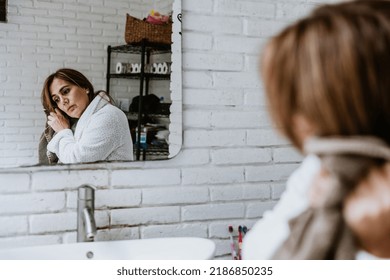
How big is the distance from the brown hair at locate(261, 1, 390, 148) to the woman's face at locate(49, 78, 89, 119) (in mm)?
712

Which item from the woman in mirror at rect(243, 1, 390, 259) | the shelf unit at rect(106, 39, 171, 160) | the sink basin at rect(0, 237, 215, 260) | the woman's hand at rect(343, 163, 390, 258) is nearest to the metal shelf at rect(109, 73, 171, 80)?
the shelf unit at rect(106, 39, 171, 160)

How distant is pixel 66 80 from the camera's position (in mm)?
1141

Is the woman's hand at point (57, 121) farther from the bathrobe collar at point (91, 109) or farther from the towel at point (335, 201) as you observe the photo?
the towel at point (335, 201)

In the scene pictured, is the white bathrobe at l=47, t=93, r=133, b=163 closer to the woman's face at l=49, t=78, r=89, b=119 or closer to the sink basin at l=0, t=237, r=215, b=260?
the woman's face at l=49, t=78, r=89, b=119

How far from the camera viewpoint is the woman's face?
1130mm

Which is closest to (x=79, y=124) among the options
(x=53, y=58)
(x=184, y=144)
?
(x=53, y=58)

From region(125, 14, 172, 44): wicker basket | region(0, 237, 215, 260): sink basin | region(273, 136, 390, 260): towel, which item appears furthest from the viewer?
region(125, 14, 172, 44): wicker basket

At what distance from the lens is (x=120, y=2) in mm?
1172

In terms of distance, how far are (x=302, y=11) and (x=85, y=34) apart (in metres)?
0.72

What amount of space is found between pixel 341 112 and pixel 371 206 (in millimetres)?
128

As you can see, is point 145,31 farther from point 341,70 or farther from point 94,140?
point 341,70

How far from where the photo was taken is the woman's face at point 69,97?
113cm

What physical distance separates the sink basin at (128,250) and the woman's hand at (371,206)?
0.54 metres
